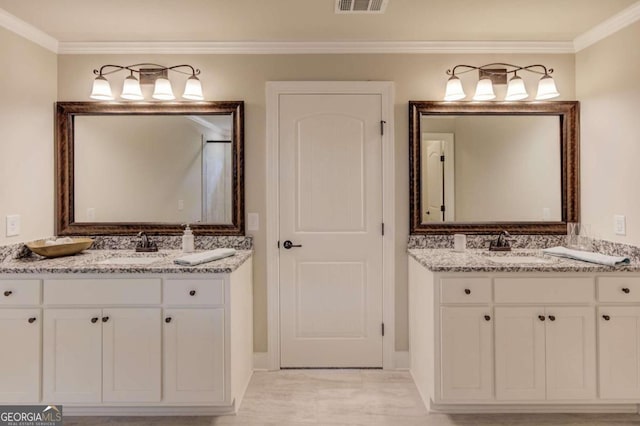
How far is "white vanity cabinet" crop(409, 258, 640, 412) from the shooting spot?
2.36 meters

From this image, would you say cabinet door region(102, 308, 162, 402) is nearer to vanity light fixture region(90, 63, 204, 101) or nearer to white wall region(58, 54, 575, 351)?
white wall region(58, 54, 575, 351)

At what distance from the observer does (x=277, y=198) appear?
3.03m

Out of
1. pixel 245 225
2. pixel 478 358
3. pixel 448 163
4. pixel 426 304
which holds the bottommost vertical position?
pixel 478 358

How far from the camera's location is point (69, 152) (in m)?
3.01

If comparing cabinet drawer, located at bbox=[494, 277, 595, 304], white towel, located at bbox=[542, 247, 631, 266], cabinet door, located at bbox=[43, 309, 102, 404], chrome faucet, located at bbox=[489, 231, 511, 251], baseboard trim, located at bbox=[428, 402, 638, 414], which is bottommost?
baseboard trim, located at bbox=[428, 402, 638, 414]

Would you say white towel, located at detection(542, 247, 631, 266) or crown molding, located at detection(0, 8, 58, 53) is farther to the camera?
crown molding, located at detection(0, 8, 58, 53)

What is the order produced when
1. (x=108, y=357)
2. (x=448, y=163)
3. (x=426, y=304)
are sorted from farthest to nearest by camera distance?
(x=448, y=163), (x=426, y=304), (x=108, y=357)

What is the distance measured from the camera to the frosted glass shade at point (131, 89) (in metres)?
2.87

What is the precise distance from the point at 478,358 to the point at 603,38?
2.20m

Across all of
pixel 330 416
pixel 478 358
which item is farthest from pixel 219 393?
pixel 478 358

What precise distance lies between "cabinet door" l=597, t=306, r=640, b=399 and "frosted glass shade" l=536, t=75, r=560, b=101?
55.8 inches

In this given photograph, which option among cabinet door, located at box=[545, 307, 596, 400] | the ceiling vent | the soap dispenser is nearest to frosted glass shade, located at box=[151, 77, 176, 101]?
the soap dispenser

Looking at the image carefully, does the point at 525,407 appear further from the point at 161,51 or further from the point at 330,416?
the point at 161,51

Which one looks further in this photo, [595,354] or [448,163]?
[448,163]
